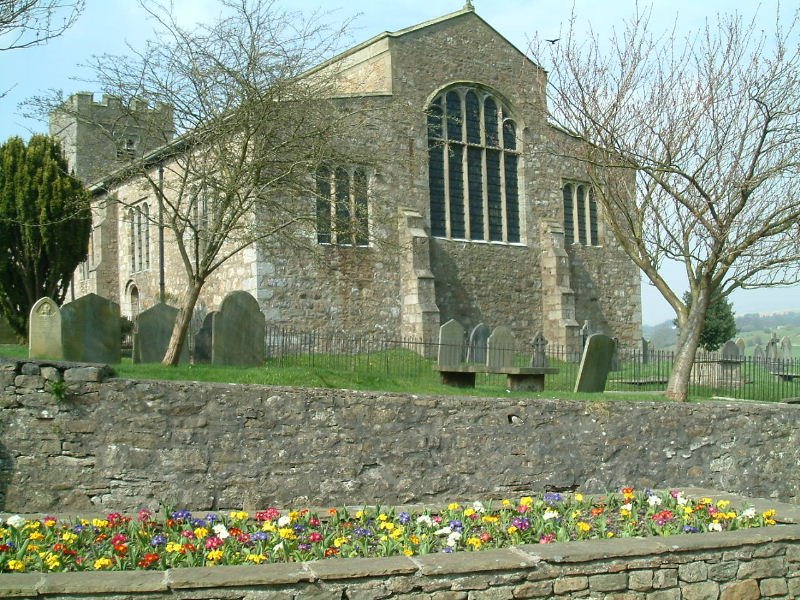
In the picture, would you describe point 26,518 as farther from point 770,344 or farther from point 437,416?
point 770,344

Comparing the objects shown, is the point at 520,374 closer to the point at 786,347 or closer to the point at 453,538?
the point at 453,538

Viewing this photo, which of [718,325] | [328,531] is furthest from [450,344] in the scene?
[718,325]

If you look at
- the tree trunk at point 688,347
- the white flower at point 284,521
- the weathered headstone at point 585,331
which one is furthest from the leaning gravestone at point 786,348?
the white flower at point 284,521

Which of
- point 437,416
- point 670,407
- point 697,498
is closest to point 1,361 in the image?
point 437,416

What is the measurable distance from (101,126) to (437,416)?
8.35 metres

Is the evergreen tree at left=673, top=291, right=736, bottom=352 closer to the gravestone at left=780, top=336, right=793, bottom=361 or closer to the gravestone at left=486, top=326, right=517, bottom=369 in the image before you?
the gravestone at left=780, top=336, right=793, bottom=361

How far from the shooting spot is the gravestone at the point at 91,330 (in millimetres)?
13117

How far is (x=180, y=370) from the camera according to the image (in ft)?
40.2

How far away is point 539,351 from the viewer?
19672mm

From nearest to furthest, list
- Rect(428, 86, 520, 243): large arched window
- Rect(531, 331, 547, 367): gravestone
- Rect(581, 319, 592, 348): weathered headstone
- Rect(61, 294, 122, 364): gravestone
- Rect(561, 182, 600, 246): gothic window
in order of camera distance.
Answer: Rect(61, 294, 122, 364): gravestone, Rect(531, 331, 547, 367): gravestone, Rect(428, 86, 520, 243): large arched window, Rect(581, 319, 592, 348): weathered headstone, Rect(561, 182, 600, 246): gothic window

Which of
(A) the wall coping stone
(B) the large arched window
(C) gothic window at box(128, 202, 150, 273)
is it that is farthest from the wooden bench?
(C) gothic window at box(128, 202, 150, 273)

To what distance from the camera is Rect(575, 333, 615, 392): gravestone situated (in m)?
14.9

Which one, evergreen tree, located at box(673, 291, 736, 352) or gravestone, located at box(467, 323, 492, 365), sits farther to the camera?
evergreen tree, located at box(673, 291, 736, 352)

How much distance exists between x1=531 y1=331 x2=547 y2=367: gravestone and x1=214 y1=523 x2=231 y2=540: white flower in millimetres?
13042
